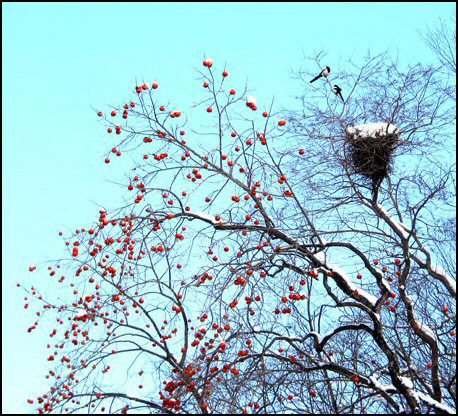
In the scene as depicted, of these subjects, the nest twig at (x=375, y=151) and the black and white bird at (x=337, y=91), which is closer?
the black and white bird at (x=337, y=91)

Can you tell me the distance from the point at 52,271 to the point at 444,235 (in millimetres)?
4763

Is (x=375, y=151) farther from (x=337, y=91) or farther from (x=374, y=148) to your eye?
(x=337, y=91)

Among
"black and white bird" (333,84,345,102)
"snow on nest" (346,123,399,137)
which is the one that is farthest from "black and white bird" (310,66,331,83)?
"snow on nest" (346,123,399,137)

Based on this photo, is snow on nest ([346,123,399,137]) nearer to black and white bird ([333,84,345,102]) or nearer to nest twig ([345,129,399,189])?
nest twig ([345,129,399,189])

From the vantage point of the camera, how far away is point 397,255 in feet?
22.8

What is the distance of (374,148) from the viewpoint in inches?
317

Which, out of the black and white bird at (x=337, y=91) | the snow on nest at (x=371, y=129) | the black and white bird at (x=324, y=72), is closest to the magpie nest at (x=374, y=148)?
the snow on nest at (x=371, y=129)

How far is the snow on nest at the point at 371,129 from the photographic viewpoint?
806 cm

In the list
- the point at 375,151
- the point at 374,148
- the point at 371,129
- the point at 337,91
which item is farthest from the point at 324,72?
the point at 375,151

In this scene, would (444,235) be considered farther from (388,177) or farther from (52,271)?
(52,271)

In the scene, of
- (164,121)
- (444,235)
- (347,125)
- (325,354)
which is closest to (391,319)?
(444,235)

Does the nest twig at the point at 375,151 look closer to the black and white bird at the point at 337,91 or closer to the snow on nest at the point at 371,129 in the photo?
the snow on nest at the point at 371,129

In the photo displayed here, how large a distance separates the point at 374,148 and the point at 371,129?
313 millimetres

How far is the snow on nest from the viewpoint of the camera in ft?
26.5
